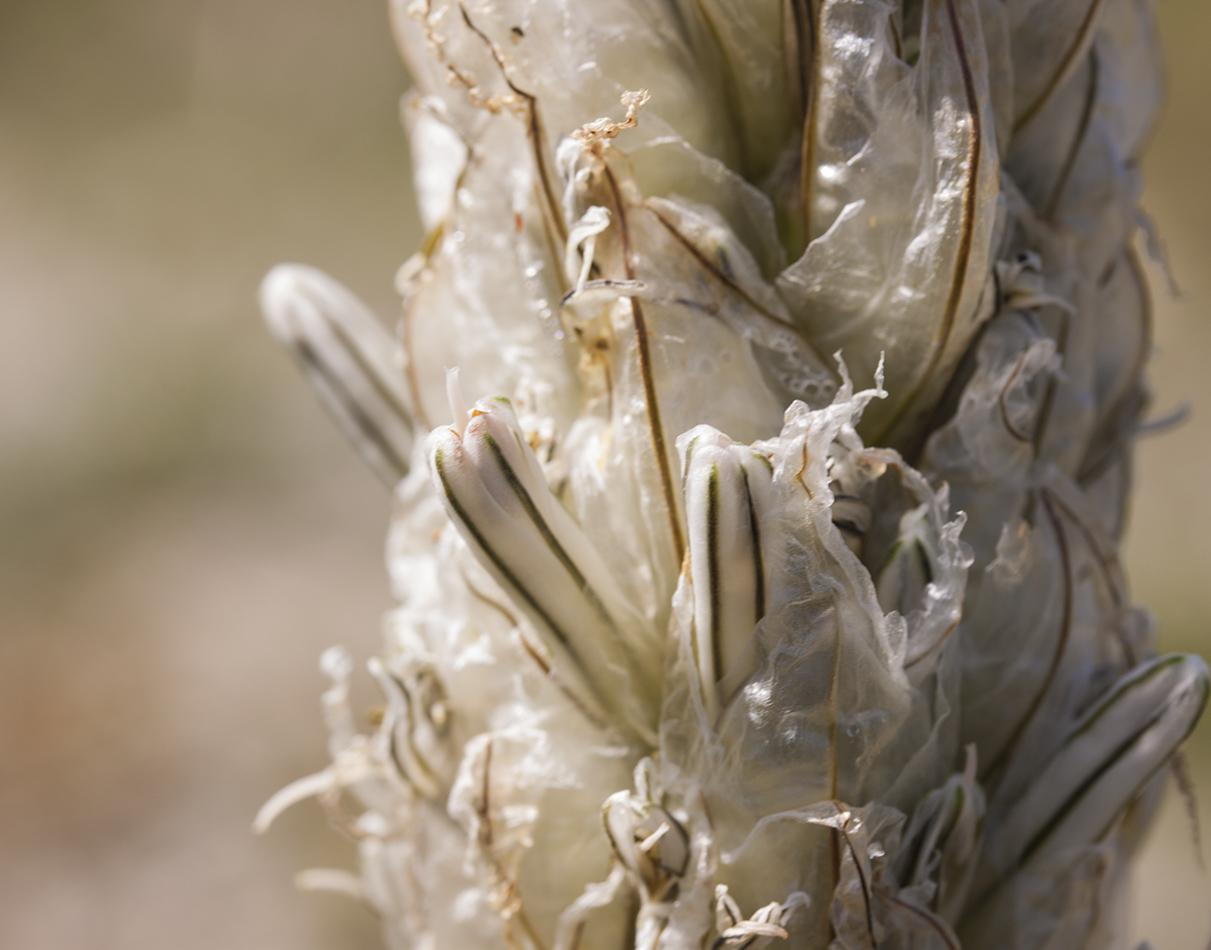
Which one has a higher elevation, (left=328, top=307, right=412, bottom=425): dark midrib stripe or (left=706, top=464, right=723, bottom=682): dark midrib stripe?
(left=328, top=307, right=412, bottom=425): dark midrib stripe

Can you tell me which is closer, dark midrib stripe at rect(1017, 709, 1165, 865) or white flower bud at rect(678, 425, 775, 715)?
white flower bud at rect(678, 425, 775, 715)

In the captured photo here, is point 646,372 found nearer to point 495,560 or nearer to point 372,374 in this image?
point 495,560

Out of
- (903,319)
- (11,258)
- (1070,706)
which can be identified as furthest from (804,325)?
(11,258)

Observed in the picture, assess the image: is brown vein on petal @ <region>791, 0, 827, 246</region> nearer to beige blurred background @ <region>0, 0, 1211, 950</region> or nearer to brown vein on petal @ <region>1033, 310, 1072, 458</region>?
brown vein on petal @ <region>1033, 310, 1072, 458</region>

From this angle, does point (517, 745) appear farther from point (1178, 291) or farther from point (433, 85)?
point (1178, 291)

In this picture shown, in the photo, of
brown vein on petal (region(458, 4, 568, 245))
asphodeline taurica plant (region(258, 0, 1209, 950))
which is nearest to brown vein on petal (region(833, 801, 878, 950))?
asphodeline taurica plant (region(258, 0, 1209, 950))

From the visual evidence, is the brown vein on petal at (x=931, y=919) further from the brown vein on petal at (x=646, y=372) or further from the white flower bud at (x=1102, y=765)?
the brown vein on petal at (x=646, y=372)

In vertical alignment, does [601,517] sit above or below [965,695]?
above
